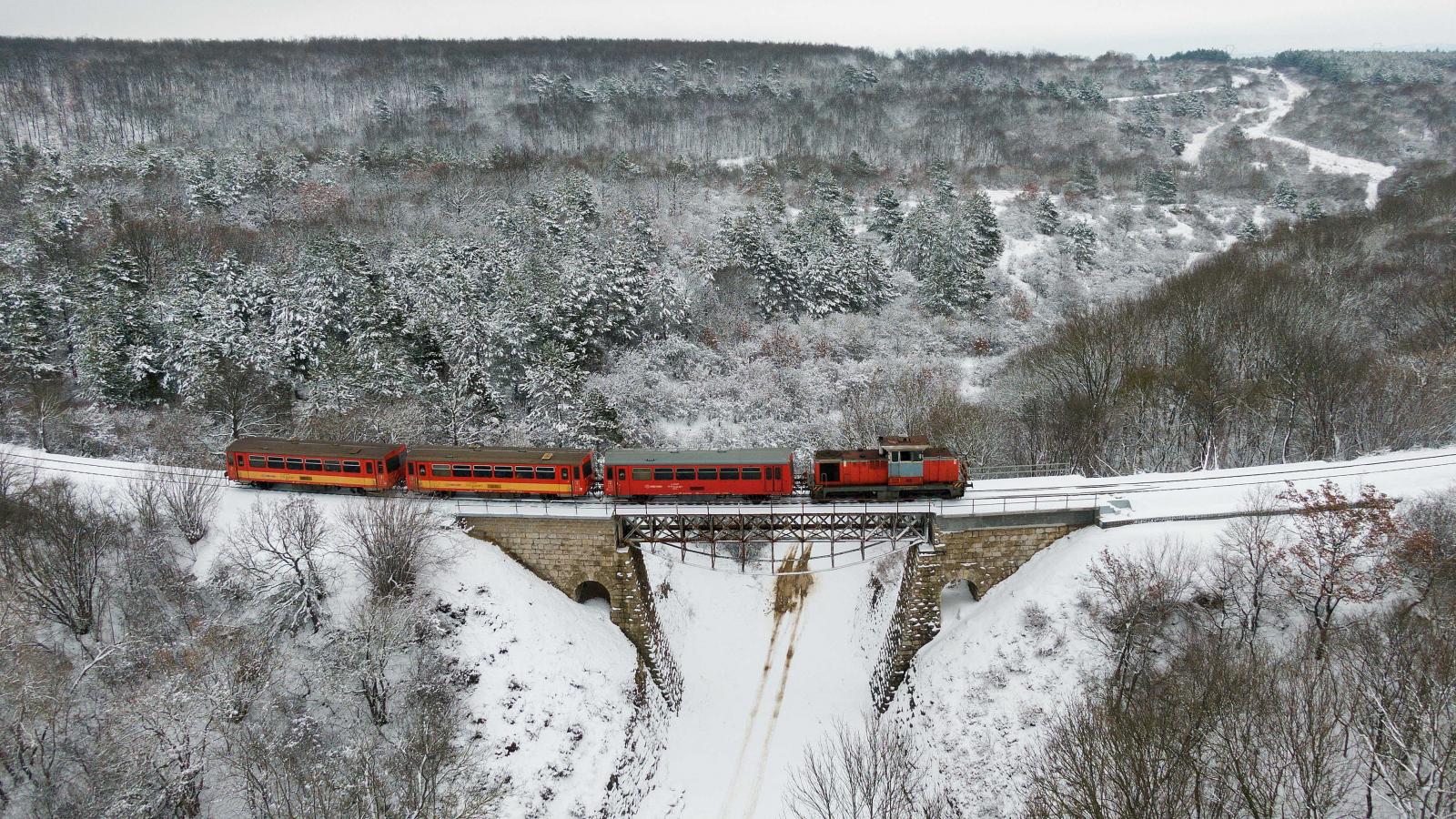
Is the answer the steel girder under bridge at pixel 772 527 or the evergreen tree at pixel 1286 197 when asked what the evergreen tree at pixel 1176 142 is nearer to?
the evergreen tree at pixel 1286 197

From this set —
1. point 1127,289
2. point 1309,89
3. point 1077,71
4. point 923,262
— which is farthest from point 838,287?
point 1309,89

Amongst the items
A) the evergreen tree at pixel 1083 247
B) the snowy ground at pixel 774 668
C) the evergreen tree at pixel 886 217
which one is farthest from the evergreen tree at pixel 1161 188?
the snowy ground at pixel 774 668

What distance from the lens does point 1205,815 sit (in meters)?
16.1

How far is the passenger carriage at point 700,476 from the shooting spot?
30141mm

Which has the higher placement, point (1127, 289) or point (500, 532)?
point (1127, 289)

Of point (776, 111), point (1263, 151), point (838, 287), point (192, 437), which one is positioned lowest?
point (192, 437)

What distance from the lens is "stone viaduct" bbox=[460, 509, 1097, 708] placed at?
28.8 metres

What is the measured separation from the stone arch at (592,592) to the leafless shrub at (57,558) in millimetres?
17460

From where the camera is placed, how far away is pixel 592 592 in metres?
32.5

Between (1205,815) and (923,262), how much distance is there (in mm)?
66075

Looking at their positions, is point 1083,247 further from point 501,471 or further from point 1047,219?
point 501,471

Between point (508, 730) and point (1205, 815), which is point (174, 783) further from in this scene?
point (1205, 815)

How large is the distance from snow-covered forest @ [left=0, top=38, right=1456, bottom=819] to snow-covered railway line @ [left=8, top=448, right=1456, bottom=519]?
1.60 m

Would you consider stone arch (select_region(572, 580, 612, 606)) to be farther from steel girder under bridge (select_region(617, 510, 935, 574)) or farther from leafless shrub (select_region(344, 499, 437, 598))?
leafless shrub (select_region(344, 499, 437, 598))
